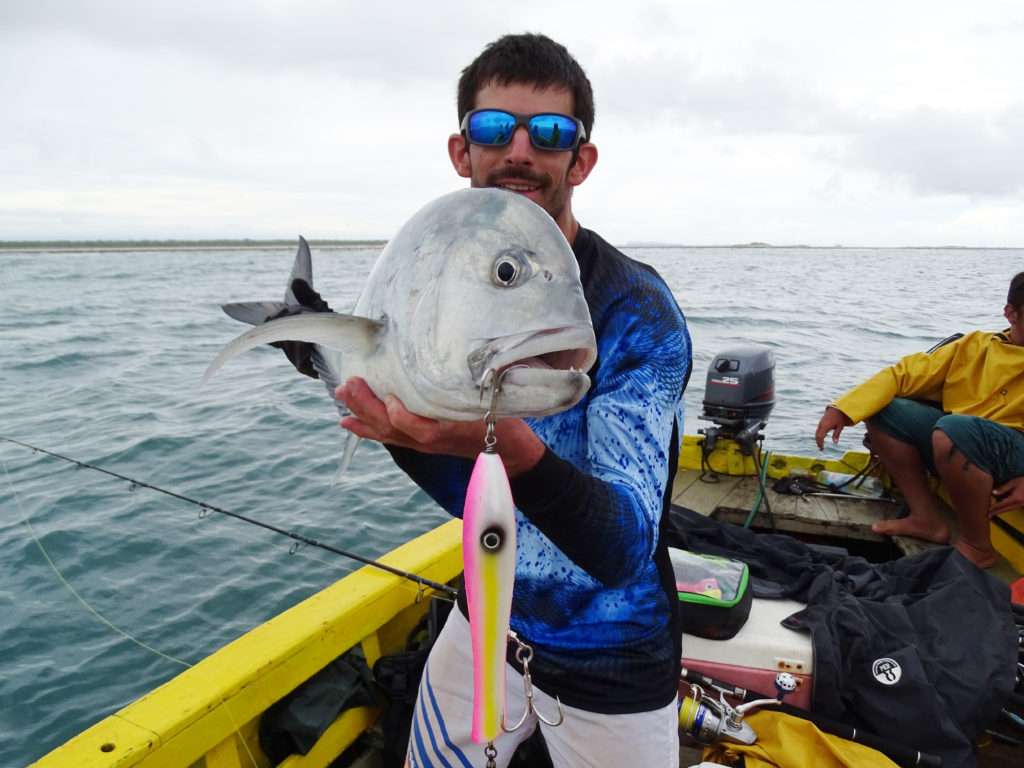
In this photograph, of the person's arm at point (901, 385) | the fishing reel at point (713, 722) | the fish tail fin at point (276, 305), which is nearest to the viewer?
the fish tail fin at point (276, 305)

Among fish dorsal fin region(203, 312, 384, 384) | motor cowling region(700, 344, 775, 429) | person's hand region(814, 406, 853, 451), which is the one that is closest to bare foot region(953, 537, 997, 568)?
person's hand region(814, 406, 853, 451)

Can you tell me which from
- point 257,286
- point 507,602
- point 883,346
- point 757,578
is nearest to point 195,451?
point 757,578

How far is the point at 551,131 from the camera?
1.70 metres

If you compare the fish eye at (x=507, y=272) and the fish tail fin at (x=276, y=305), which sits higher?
the fish eye at (x=507, y=272)

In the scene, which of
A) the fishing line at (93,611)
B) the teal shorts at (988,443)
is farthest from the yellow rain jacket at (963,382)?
the fishing line at (93,611)

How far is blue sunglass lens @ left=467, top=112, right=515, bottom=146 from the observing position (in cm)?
170

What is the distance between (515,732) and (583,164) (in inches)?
62.1

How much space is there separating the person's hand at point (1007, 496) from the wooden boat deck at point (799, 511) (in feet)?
1.72

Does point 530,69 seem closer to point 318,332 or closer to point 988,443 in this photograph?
point 318,332

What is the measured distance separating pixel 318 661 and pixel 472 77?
2.18m

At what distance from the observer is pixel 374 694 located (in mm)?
2924

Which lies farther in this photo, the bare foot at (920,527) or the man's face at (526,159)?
the bare foot at (920,527)

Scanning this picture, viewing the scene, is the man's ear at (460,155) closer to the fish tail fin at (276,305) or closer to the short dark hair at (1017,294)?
the fish tail fin at (276,305)

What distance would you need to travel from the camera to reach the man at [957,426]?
159 inches
